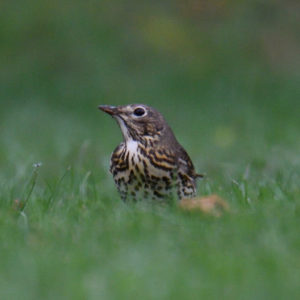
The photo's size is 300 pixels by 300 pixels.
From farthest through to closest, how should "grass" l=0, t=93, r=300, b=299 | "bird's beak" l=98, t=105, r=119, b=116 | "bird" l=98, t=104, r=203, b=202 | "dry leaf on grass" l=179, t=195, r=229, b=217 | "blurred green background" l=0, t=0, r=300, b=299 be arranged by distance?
"bird's beak" l=98, t=105, r=119, b=116
"bird" l=98, t=104, r=203, b=202
"dry leaf on grass" l=179, t=195, r=229, b=217
"blurred green background" l=0, t=0, r=300, b=299
"grass" l=0, t=93, r=300, b=299

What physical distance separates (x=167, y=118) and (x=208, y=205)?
322 inches

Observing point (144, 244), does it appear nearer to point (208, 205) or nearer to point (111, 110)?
point (208, 205)

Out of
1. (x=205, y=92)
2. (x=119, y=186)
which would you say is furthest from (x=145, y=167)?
(x=205, y=92)

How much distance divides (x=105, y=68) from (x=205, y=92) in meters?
1.71

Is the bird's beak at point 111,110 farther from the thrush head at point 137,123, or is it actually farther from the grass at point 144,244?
the grass at point 144,244

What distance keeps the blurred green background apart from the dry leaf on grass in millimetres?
90

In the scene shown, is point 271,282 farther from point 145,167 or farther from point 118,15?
point 118,15

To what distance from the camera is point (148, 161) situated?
21.5ft

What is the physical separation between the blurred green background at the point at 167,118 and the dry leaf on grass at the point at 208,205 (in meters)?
0.09

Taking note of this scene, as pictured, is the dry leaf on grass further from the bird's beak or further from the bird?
the bird's beak

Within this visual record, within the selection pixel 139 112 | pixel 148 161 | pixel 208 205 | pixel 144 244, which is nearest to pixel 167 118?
pixel 139 112

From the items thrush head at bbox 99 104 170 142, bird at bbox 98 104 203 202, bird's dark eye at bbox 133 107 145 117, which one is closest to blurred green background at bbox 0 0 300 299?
bird at bbox 98 104 203 202

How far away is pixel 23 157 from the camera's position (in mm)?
9906

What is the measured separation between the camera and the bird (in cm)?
648
